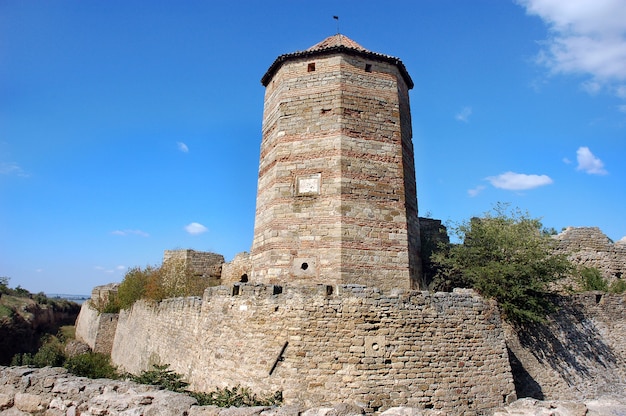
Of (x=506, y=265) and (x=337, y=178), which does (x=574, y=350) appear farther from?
(x=337, y=178)

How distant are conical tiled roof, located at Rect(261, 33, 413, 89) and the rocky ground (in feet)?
31.4

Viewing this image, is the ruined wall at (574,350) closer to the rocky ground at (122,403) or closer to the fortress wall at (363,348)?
the fortress wall at (363,348)

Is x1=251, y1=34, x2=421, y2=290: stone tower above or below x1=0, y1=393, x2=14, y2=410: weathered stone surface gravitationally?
above

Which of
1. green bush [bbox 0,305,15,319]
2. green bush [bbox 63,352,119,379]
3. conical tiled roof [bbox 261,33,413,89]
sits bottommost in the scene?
green bush [bbox 63,352,119,379]

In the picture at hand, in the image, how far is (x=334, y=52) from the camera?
39.2ft

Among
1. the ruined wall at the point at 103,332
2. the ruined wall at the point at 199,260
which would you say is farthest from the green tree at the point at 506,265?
the ruined wall at the point at 103,332

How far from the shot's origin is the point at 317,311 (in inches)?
322

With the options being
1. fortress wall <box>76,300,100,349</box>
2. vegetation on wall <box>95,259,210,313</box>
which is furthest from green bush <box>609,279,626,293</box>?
fortress wall <box>76,300,100,349</box>

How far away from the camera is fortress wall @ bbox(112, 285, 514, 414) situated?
775cm

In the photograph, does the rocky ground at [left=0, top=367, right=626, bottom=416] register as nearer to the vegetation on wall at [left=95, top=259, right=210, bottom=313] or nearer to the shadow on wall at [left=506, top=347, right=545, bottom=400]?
the shadow on wall at [left=506, top=347, right=545, bottom=400]

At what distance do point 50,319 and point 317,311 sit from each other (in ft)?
105

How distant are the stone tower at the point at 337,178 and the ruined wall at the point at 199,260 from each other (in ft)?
25.8

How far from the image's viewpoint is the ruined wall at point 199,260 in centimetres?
1862

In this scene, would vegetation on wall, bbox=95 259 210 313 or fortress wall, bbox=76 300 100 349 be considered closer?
vegetation on wall, bbox=95 259 210 313
